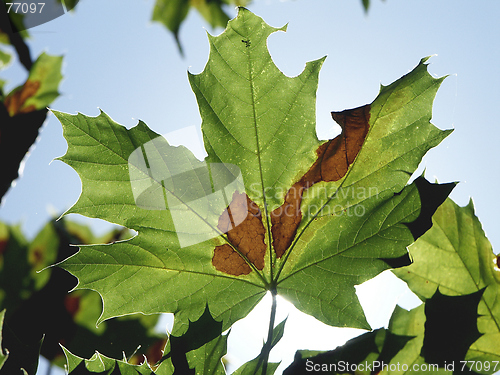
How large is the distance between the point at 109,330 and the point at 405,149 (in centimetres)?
93

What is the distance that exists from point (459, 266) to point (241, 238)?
1.48 ft

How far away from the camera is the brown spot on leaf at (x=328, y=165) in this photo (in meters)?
0.67

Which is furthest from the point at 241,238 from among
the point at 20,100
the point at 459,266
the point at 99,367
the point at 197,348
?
the point at 20,100

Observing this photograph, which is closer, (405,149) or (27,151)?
(405,149)

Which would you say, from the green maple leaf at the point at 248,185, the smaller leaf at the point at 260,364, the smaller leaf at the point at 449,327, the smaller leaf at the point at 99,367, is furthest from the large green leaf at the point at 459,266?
the smaller leaf at the point at 99,367

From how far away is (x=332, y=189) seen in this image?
2.24ft

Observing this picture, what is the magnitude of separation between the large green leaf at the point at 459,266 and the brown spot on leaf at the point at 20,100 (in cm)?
113

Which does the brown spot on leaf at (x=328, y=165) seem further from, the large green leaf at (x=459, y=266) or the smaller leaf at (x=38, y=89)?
the smaller leaf at (x=38, y=89)

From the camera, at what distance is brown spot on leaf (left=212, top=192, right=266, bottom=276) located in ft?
2.35

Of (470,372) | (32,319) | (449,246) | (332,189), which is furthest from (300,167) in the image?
(32,319)

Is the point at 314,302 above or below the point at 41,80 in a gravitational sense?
below

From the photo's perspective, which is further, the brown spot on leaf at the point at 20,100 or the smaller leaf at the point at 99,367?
the brown spot on leaf at the point at 20,100

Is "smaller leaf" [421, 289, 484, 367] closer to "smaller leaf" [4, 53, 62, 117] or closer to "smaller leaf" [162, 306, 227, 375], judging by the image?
"smaller leaf" [162, 306, 227, 375]

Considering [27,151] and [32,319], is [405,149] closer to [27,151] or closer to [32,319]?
[27,151]
